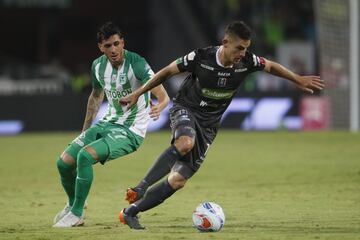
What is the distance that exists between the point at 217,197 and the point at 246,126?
38.4 feet

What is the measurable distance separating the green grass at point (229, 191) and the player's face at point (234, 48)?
1624 mm

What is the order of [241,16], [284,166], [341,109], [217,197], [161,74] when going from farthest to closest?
[241,16] → [341,109] → [284,166] → [217,197] → [161,74]

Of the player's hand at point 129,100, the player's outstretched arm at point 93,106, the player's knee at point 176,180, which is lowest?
the player's knee at point 176,180

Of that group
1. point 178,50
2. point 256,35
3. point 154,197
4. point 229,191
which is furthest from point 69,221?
point 178,50

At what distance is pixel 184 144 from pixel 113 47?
1395mm

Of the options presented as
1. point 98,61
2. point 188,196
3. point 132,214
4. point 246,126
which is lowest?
point 246,126

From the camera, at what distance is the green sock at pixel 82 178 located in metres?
8.19

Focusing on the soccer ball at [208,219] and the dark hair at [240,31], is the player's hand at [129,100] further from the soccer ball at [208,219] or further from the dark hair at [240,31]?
the soccer ball at [208,219]

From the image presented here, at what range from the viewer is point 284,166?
14586mm

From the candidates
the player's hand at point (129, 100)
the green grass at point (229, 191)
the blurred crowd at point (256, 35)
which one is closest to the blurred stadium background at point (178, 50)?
the blurred crowd at point (256, 35)

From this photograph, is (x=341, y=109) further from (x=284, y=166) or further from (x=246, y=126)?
(x=284, y=166)

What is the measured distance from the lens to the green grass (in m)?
7.93

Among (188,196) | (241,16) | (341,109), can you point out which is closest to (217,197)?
(188,196)

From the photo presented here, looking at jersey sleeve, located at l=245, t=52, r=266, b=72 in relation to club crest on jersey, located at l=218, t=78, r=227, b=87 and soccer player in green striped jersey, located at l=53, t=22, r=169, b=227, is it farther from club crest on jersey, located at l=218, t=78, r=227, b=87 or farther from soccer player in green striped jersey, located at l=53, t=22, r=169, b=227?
soccer player in green striped jersey, located at l=53, t=22, r=169, b=227
